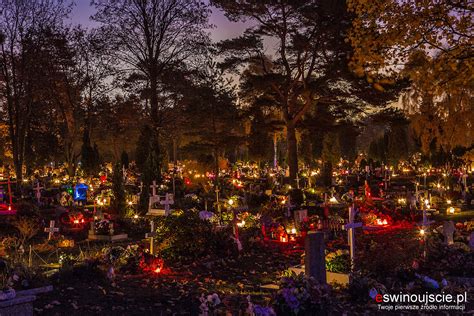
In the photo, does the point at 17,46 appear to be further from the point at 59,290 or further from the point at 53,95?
the point at 59,290

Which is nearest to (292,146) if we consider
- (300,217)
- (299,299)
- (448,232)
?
(300,217)

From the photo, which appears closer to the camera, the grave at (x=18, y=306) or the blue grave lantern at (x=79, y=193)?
the grave at (x=18, y=306)

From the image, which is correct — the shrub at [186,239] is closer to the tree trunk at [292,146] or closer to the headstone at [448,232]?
the headstone at [448,232]

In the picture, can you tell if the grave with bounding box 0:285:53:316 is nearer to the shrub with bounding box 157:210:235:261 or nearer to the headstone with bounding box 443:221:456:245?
the shrub with bounding box 157:210:235:261

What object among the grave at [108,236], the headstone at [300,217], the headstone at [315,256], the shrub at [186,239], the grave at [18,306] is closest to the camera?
the grave at [18,306]

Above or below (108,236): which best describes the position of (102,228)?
above

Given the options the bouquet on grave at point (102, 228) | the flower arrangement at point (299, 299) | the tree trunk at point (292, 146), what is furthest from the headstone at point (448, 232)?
the tree trunk at point (292, 146)

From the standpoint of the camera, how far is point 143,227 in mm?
19719

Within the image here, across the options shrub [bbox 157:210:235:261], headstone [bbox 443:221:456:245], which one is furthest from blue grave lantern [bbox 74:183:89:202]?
headstone [bbox 443:221:456:245]

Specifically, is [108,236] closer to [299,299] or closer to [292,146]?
[299,299]

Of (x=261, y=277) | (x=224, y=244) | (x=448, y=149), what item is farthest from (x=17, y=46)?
(x=448, y=149)

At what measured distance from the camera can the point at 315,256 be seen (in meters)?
9.43

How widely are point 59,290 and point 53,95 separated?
32.0 meters

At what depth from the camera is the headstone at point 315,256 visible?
9.41 metres
